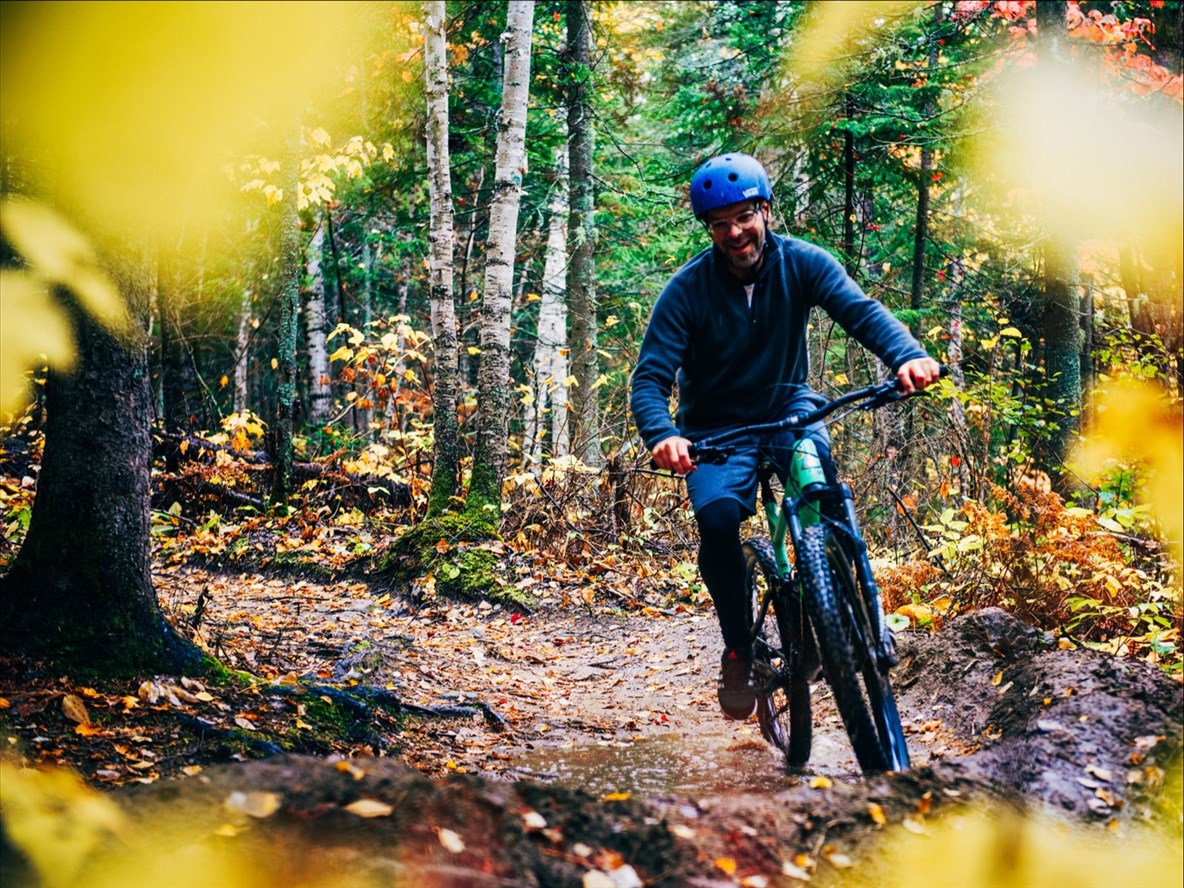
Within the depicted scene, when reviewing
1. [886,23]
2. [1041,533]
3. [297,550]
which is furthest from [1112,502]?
[886,23]

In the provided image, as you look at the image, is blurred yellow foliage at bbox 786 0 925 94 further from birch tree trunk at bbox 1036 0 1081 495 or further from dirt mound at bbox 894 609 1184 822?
dirt mound at bbox 894 609 1184 822

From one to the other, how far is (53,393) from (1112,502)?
610 centimetres

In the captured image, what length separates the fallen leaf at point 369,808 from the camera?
2.53 metres

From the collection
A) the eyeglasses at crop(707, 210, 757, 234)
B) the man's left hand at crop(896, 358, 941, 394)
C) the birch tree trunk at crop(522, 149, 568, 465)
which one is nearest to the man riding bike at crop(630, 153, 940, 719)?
the eyeglasses at crop(707, 210, 757, 234)

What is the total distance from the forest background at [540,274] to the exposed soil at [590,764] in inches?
29.8

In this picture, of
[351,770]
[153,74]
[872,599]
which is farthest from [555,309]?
[153,74]

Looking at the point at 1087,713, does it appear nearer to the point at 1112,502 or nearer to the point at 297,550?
the point at 1112,502

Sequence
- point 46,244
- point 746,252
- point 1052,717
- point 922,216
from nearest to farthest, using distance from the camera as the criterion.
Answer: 1. point 46,244
2. point 1052,717
3. point 746,252
4. point 922,216

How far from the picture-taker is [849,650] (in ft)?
11.6

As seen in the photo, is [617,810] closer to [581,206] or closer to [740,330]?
[740,330]

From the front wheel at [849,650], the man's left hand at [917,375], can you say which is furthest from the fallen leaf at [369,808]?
the man's left hand at [917,375]

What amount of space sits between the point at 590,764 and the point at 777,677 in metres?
1.10

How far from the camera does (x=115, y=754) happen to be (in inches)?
138

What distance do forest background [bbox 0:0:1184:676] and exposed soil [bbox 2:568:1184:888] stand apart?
76 cm
